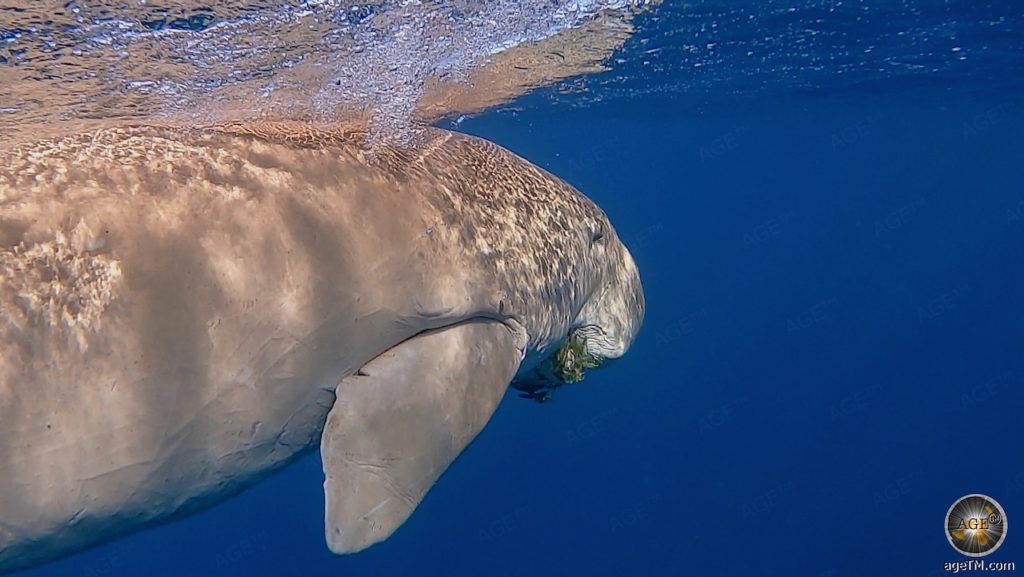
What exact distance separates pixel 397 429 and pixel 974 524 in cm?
1681

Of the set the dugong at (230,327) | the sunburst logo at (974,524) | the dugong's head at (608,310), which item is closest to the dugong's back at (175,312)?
the dugong at (230,327)

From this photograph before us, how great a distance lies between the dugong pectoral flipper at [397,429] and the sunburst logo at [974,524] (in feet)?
42.3

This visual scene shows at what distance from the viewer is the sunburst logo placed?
1377cm

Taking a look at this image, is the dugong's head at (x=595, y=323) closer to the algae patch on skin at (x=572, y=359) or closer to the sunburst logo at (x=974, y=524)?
the algae patch on skin at (x=572, y=359)

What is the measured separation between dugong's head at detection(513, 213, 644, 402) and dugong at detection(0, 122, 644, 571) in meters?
1.17

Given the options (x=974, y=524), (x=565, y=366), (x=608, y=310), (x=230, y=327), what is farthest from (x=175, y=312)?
(x=974, y=524)

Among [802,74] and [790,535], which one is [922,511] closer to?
[790,535]

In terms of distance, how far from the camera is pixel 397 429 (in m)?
3.19

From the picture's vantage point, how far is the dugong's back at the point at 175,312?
2.69 metres

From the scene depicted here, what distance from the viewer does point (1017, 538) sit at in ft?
119

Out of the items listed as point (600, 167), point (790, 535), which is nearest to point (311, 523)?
point (790, 535)

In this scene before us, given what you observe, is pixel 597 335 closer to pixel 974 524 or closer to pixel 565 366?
pixel 565 366

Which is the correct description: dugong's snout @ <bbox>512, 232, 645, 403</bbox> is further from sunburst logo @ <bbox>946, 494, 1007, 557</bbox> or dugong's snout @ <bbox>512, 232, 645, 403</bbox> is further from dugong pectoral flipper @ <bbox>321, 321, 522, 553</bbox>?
sunburst logo @ <bbox>946, 494, 1007, 557</bbox>

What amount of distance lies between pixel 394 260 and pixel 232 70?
4173 millimetres
